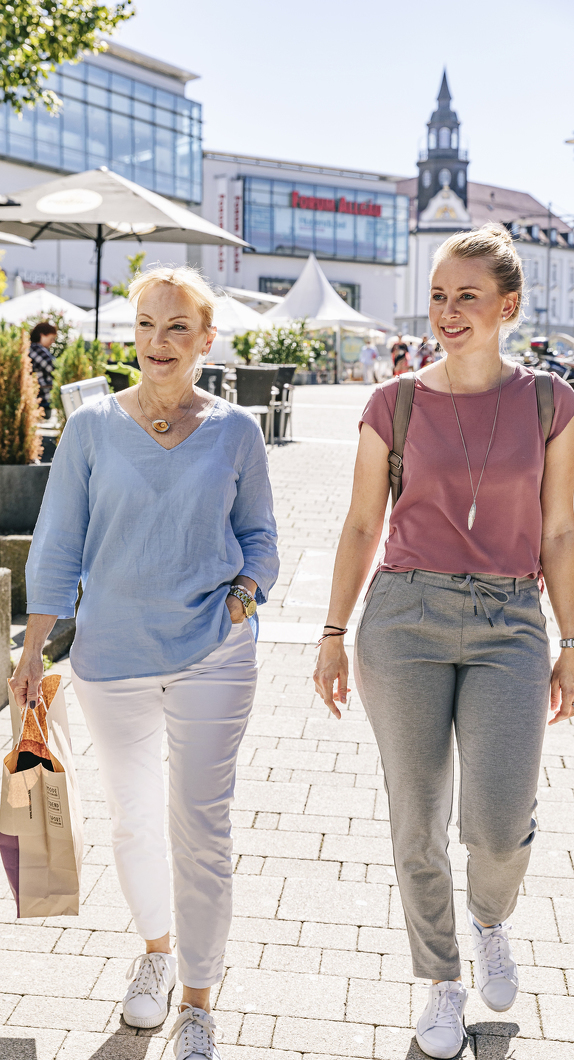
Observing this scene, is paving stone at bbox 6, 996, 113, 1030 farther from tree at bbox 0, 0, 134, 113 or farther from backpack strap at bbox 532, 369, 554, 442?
tree at bbox 0, 0, 134, 113

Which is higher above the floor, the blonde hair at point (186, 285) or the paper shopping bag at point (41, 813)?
the blonde hair at point (186, 285)

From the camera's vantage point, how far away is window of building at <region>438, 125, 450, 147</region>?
9894cm

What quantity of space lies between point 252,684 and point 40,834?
0.63 m

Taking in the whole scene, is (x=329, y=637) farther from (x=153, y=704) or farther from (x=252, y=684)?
(x=153, y=704)

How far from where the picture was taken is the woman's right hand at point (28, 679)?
2.48 m

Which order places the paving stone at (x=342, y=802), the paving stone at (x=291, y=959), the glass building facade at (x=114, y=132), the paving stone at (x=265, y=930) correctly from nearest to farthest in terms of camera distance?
the paving stone at (x=291, y=959) < the paving stone at (x=265, y=930) < the paving stone at (x=342, y=802) < the glass building facade at (x=114, y=132)

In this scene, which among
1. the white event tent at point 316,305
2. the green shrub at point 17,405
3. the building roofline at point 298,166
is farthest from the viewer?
the building roofline at point 298,166

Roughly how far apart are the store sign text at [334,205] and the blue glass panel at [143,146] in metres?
13.8

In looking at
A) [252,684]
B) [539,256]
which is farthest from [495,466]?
[539,256]

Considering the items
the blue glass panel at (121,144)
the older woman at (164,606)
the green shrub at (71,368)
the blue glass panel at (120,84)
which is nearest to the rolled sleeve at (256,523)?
the older woman at (164,606)

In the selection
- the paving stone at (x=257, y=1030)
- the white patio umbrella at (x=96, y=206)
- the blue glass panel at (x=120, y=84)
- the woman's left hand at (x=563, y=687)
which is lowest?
the paving stone at (x=257, y=1030)

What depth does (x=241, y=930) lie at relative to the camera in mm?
3047

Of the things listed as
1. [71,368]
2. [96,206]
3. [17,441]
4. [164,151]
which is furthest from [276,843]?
[164,151]

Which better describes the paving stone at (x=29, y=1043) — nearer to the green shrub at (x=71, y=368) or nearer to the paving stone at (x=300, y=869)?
the paving stone at (x=300, y=869)
